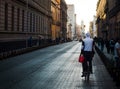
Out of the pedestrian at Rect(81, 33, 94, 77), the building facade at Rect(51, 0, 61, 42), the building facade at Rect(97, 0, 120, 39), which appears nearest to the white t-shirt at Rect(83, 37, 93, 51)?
the pedestrian at Rect(81, 33, 94, 77)

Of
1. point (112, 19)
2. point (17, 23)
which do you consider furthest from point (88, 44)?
point (112, 19)

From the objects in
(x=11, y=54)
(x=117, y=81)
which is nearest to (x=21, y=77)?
(x=117, y=81)

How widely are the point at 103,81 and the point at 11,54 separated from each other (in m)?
20.1

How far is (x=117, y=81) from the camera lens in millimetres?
15578

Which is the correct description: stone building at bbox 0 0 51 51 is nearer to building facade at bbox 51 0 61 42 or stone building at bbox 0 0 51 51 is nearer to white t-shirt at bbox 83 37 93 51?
white t-shirt at bbox 83 37 93 51

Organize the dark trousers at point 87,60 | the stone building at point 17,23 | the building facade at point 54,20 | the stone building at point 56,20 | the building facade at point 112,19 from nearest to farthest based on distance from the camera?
the dark trousers at point 87,60 → the stone building at point 17,23 → the building facade at point 112,19 → the building facade at point 54,20 → the stone building at point 56,20

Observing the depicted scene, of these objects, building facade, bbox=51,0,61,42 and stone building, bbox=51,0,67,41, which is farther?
stone building, bbox=51,0,67,41

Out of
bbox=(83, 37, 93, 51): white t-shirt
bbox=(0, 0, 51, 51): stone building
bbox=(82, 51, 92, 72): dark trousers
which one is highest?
Answer: bbox=(0, 0, 51, 51): stone building

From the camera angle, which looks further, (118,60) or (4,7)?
(4,7)

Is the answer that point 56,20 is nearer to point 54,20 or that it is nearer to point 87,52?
point 54,20

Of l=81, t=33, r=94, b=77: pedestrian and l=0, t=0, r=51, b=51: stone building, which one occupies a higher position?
l=0, t=0, r=51, b=51: stone building

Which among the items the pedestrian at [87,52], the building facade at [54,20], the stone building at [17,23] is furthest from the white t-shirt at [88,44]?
the building facade at [54,20]

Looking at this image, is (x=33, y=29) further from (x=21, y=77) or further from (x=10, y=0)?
(x=21, y=77)

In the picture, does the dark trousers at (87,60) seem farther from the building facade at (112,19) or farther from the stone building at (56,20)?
the stone building at (56,20)
